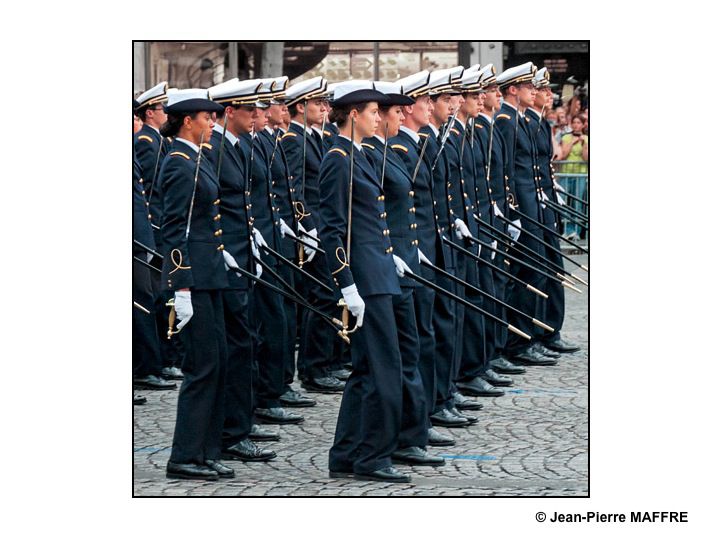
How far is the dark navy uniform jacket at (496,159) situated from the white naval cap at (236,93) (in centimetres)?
309

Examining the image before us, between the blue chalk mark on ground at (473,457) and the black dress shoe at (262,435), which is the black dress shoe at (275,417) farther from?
the blue chalk mark on ground at (473,457)

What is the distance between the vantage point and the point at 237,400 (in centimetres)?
892

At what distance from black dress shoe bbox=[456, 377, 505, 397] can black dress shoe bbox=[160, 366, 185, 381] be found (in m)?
1.98

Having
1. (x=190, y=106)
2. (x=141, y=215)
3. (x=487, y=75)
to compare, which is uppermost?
(x=487, y=75)

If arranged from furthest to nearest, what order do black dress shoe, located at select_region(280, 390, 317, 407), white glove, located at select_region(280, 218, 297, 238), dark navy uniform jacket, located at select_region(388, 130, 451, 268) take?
1. white glove, located at select_region(280, 218, 297, 238)
2. black dress shoe, located at select_region(280, 390, 317, 407)
3. dark navy uniform jacket, located at select_region(388, 130, 451, 268)

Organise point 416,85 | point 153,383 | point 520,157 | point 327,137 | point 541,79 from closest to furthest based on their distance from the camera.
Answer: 1. point 416,85
2. point 153,383
3. point 327,137
4. point 520,157
5. point 541,79

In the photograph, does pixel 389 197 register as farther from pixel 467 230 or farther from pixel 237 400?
pixel 467 230

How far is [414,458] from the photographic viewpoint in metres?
8.79

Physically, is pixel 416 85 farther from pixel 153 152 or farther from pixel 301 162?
pixel 153 152

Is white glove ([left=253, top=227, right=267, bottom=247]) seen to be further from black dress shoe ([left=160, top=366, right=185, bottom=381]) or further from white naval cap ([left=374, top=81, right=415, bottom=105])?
black dress shoe ([left=160, top=366, right=185, bottom=381])

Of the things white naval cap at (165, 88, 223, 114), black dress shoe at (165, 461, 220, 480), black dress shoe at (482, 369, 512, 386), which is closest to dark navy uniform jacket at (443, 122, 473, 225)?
black dress shoe at (482, 369, 512, 386)

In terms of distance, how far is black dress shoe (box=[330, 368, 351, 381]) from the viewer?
11.7 meters

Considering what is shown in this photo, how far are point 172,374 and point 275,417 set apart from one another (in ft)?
5.75

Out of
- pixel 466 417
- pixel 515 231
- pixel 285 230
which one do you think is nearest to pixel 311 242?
pixel 285 230
